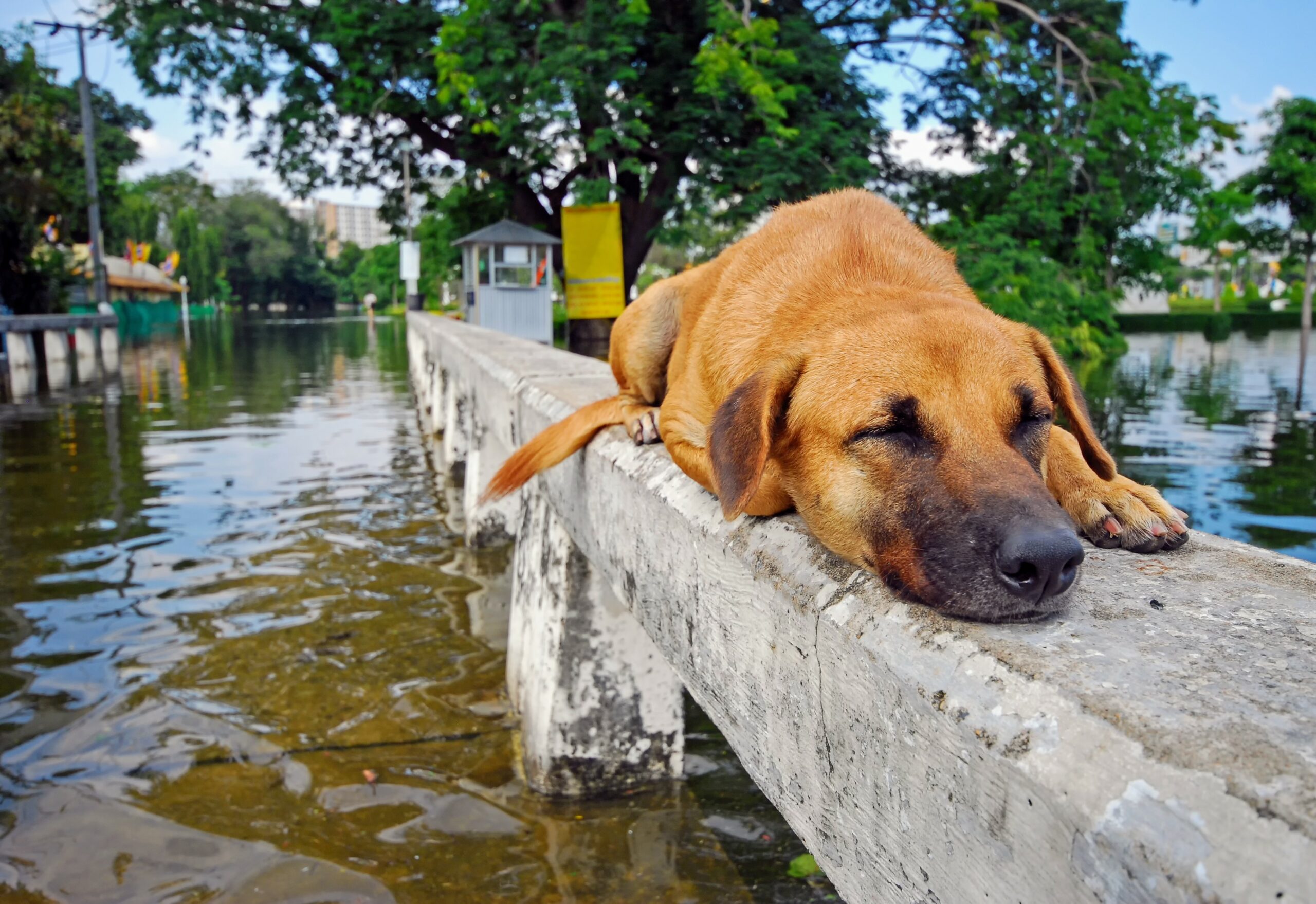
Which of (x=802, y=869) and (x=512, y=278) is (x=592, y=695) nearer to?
(x=802, y=869)

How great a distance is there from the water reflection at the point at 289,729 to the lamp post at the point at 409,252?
16.1 meters

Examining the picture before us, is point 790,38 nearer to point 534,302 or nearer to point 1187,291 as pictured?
point 534,302

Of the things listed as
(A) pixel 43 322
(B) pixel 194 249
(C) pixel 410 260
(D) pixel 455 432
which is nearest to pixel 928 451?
(D) pixel 455 432

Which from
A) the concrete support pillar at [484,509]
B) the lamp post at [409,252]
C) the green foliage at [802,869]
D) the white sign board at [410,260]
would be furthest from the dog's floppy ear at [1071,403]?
the white sign board at [410,260]

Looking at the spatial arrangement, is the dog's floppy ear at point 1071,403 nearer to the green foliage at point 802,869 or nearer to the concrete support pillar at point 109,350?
the green foliage at point 802,869

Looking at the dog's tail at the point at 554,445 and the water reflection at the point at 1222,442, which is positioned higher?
the dog's tail at the point at 554,445

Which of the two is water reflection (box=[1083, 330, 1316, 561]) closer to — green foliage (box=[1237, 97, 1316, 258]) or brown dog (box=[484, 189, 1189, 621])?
brown dog (box=[484, 189, 1189, 621])

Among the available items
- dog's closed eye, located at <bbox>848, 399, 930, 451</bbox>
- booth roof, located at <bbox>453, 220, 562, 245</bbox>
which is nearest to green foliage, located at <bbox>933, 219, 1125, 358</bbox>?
booth roof, located at <bbox>453, 220, 562, 245</bbox>

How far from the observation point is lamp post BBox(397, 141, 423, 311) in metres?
24.4

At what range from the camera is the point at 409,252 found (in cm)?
2733

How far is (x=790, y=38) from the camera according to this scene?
17.4m

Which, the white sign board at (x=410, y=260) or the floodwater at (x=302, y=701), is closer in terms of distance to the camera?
the floodwater at (x=302, y=701)

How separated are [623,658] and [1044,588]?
246cm

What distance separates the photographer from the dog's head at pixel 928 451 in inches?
70.3
